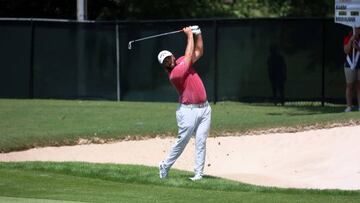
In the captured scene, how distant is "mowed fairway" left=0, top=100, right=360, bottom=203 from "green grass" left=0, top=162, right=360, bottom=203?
0.01 m

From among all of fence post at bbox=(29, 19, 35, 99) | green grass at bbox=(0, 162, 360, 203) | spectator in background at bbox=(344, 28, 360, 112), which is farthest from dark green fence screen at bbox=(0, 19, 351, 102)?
green grass at bbox=(0, 162, 360, 203)

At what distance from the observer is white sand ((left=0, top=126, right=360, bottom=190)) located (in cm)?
1295

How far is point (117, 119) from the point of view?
18203mm

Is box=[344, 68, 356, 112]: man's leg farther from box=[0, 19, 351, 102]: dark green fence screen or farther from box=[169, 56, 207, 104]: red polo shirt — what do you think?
box=[169, 56, 207, 104]: red polo shirt

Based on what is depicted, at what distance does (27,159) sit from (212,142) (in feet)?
10.3

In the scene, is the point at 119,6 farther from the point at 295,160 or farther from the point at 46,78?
the point at 295,160

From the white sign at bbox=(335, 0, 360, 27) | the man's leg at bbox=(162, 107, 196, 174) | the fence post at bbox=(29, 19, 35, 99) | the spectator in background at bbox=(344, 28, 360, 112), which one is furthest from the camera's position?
the fence post at bbox=(29, 19, 35, 99)

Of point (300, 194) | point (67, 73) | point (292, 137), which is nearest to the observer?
point (300, 194)

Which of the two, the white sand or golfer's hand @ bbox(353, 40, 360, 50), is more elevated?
golfer's hand @ bbox(353, 40, 360, 50)

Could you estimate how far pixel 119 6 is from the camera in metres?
28.7

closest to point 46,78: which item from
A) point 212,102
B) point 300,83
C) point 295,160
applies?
point 212,102

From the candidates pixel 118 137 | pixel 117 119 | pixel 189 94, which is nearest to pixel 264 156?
pixel 118 137

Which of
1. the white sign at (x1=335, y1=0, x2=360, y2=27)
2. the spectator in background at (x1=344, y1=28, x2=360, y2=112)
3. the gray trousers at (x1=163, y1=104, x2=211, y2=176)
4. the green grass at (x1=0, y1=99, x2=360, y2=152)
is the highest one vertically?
the white sign at (x1=335, y1=0, x2=360, y2=27)

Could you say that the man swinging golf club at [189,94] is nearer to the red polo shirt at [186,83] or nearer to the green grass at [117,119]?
the red polo shirt at [186,83]
